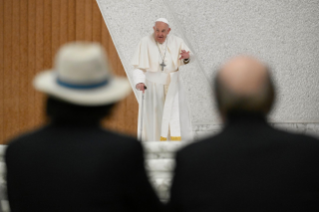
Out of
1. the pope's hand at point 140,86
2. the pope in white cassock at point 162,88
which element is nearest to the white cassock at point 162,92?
the pope in white cassock at point 162,88

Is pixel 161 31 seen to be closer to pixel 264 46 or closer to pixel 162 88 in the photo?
pixel 162 88

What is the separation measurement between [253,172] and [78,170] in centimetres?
42

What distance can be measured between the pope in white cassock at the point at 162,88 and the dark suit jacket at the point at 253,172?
3227 millimetres

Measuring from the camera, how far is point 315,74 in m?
5.25

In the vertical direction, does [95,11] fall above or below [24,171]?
above

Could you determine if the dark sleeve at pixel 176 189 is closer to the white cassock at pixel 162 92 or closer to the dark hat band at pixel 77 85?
the dark hat band at pixel 77 85

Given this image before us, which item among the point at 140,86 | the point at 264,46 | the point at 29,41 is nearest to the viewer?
the point at 140,86

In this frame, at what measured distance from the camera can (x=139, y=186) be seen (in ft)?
3.82

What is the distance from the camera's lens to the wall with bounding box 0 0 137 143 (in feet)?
19.2

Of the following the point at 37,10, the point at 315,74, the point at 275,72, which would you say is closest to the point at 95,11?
the point at 37,10

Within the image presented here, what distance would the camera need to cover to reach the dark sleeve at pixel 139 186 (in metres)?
1.14

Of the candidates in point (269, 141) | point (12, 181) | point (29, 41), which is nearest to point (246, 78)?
point (269, 141)

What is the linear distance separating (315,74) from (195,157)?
14.7ft

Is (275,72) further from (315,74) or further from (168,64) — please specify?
(168,64)
